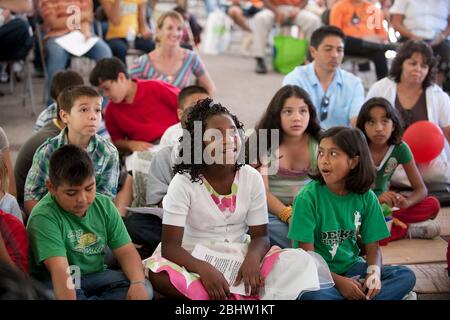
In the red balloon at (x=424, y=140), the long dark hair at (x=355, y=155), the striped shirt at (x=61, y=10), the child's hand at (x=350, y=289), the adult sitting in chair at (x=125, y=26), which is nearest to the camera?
the child's hand at (x=350, y=289)

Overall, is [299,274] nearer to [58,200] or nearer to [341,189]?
[341,189]

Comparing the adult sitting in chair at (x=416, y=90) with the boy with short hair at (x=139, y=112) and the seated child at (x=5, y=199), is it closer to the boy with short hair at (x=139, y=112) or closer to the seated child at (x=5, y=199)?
the boy with short hair at (x=139, y=112)

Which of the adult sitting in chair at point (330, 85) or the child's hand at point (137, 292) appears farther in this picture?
the adult sitting in chair at point (330, 85)

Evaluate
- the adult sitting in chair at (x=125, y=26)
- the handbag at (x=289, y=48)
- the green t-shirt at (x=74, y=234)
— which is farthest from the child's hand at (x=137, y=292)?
the handbag at (x=289, y=48)

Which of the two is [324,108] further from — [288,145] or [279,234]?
[279,234]

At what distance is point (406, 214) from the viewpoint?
8.06ft

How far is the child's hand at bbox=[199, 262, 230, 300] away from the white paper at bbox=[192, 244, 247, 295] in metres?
0.04

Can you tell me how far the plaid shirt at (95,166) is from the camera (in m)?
2.10

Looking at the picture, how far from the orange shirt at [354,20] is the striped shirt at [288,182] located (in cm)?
196

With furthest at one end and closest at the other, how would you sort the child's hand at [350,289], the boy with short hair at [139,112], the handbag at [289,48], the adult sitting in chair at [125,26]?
1. the handbag at [289,48]
2. the adult sitting in chair at [125,26]
3. the boy with short hair at [139,112]
4. the child's hand at [350,289]

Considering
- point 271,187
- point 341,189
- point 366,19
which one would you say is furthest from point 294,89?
point 366,19

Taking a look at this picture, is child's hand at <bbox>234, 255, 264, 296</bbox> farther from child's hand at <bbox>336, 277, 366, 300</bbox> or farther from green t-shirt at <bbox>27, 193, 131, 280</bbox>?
green t-shirt at <bbox>27, 193, 131, 280</bbox>

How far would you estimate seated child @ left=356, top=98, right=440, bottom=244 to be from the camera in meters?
2.39
